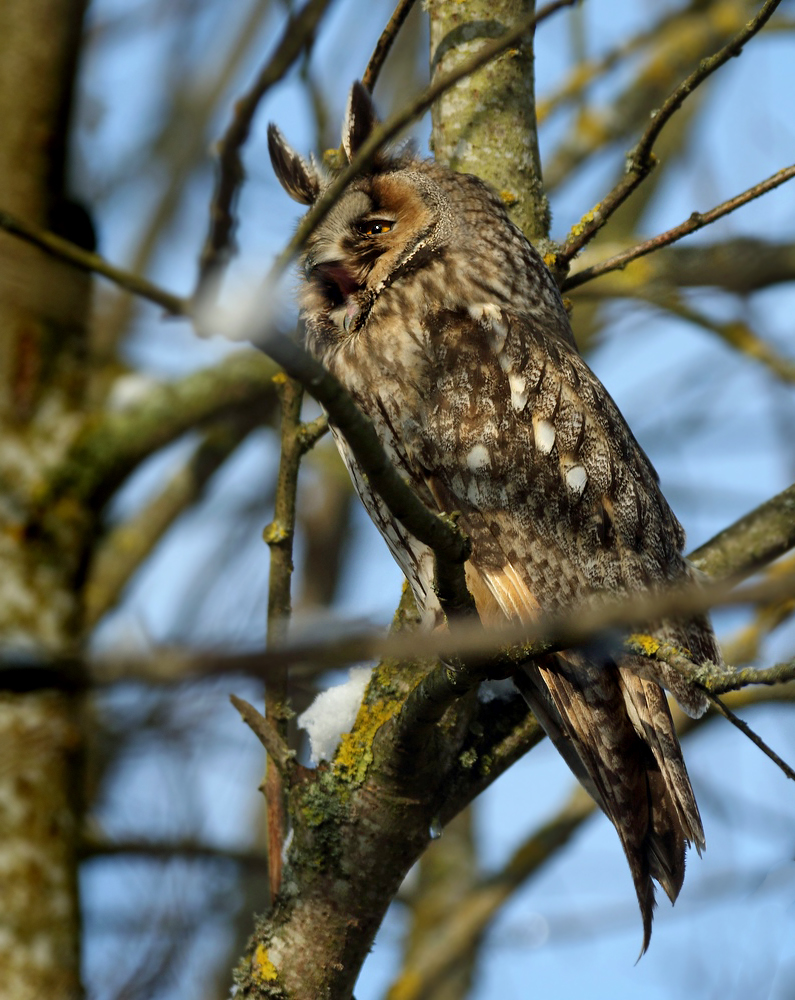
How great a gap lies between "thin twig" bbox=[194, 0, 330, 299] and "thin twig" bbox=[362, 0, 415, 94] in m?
1.80

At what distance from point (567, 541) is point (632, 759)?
55 cm

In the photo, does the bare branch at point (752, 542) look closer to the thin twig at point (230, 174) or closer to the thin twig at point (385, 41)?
the thin twig at point (385, 41)

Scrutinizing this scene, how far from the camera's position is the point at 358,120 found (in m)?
2.91

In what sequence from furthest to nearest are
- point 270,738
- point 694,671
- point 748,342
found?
point 748,342
point 270,738
point 694,671

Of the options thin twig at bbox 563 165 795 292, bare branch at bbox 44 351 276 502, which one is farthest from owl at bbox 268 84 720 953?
bare branch at bbox 44 351 276 502

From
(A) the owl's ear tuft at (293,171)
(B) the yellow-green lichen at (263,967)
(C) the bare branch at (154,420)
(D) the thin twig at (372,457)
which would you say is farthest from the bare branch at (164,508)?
(D) the thin twig at (372,457)

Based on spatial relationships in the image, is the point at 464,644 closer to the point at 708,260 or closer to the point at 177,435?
the point at 708,260

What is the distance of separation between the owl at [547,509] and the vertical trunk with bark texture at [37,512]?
1.65 m

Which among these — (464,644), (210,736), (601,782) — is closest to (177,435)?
(601,782)

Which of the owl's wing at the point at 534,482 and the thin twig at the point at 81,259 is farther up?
the owl's wing at the point at 534,482

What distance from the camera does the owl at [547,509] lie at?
2.51 metres

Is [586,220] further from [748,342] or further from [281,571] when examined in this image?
[748,342]

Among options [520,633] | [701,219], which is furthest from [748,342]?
[520,633]

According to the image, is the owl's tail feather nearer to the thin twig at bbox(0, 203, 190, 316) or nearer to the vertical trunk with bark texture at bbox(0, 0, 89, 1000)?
the thin twig at bbox(0, 203, 190, 316)
